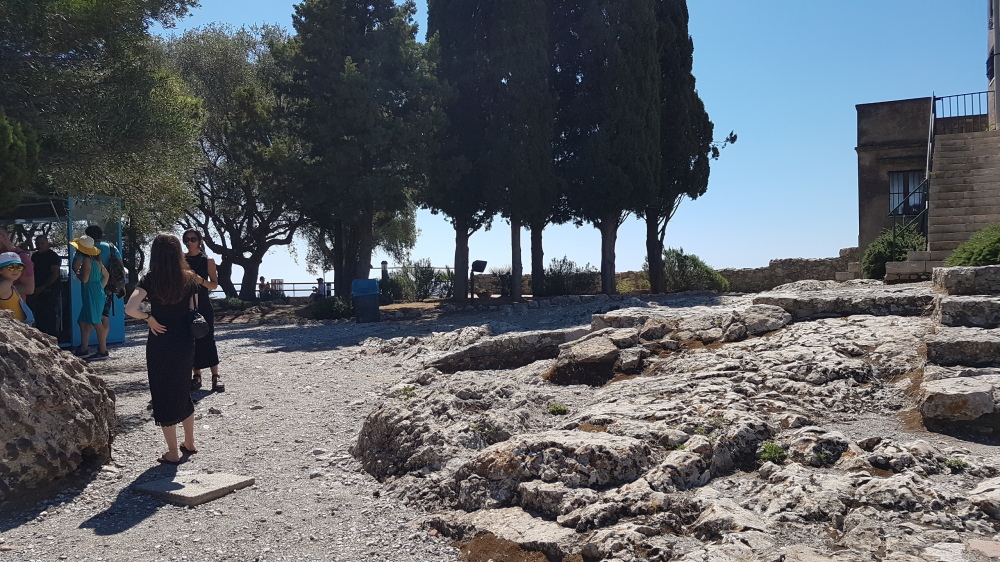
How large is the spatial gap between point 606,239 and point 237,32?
1601 cm

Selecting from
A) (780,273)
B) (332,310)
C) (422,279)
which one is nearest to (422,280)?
(422,279)

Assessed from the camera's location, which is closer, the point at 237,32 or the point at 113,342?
the point at 113,342

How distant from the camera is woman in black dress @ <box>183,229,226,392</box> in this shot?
706 centimetres

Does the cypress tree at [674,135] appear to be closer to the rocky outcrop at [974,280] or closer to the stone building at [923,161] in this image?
the stone building at [923,161]

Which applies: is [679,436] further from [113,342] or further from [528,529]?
[113,342]

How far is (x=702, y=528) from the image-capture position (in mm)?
3355

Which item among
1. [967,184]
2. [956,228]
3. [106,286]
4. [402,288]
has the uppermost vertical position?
[967,184]

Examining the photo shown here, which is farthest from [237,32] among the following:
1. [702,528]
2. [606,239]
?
[702,528]

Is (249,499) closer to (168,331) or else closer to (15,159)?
(168,331)

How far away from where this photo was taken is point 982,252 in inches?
320

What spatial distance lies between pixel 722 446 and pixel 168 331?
385 centimetres

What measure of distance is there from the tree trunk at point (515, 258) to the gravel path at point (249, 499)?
1330 centimetres

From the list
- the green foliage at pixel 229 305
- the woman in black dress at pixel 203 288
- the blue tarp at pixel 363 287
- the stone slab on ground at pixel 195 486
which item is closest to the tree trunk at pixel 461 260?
the blue tarp at pixel 363 287

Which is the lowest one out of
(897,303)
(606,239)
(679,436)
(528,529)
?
(528,529)
